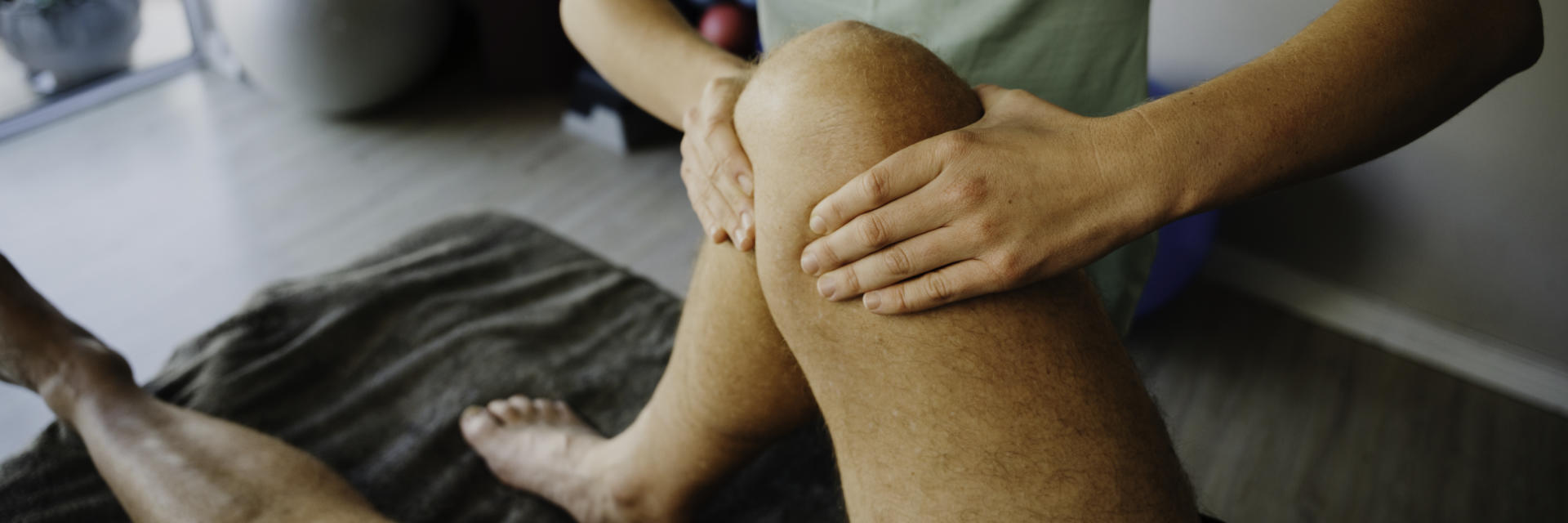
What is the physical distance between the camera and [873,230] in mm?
627

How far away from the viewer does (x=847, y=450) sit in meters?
0.71

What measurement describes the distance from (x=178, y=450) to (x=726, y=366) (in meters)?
0.57

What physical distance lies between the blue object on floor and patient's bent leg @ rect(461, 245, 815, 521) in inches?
32.1

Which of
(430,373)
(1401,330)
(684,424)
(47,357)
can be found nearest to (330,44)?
(430,373)

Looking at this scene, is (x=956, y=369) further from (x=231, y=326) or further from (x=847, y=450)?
(x=231, y=326)

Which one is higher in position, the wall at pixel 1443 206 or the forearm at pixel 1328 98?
the forearm at pixel 1328 98

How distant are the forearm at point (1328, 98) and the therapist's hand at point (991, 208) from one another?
0.03 meters

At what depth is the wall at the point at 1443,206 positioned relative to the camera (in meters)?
1.47

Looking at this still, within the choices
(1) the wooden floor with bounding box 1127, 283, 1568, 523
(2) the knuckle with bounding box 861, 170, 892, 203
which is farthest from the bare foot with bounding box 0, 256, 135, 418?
(1) the wooden floor with bounding box 1127, 283, 1568, 523

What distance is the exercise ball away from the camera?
230cm

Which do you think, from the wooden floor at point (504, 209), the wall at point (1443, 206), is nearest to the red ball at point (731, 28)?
the wooden floor at point (504, 209)

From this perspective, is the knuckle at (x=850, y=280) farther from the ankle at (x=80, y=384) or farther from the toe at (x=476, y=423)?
the ankle at (x=80, y=384)

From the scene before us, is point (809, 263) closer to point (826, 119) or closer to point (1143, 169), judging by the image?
point (826, 119)

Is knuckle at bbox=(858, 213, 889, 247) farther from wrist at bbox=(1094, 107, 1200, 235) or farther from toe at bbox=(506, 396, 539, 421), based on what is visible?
toe at bbox=(506, 396, 539, 421)
